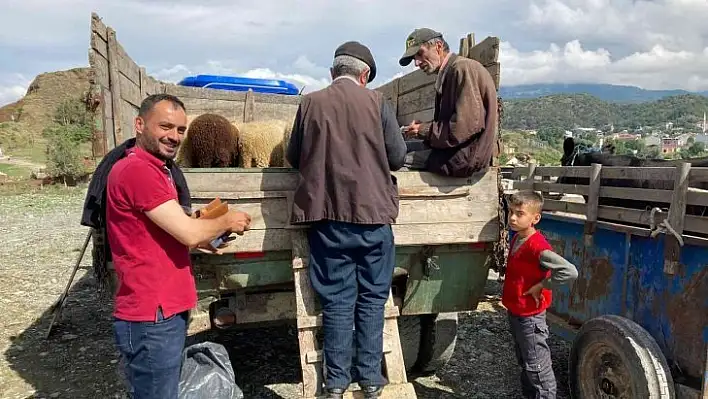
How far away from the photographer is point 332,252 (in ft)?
9.27

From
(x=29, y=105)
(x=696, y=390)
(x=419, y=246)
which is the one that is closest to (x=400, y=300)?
(x=419, y=246)

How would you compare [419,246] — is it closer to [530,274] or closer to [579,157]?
[530,274]

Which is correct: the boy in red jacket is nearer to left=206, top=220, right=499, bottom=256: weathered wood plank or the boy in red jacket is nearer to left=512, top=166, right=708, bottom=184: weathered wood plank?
left=206, top=220, right=499, bottom=256: weathered wood plank

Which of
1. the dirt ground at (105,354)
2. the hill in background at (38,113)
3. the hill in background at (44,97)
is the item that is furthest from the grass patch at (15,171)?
the hill in background at (44,97)

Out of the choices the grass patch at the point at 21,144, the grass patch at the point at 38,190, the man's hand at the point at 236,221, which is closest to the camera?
the man's hand at the point at 236,221

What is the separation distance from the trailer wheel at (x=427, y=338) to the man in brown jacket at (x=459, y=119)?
1.29 m

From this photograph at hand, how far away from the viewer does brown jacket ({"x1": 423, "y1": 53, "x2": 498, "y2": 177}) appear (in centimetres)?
311

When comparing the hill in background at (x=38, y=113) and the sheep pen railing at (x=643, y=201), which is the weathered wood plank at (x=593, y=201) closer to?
the sheep pen railing at (x=643, y=201)

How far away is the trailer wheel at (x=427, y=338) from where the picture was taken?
13.1 feet

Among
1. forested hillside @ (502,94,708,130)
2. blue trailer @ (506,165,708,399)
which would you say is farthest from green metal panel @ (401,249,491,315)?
forested hillside @ (502,94,708,130)

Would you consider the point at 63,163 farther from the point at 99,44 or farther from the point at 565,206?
the point at 565,206

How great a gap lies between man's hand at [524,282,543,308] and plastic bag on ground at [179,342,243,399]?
5.89 feet

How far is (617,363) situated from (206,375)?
2.47m

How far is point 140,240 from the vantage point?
2180mm
